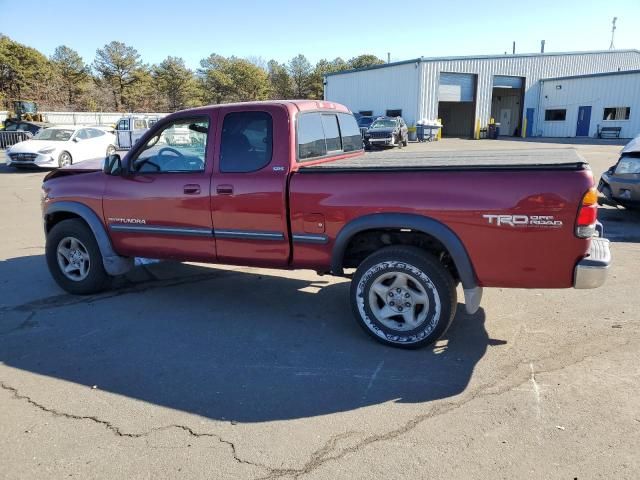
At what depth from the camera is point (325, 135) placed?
5043mm

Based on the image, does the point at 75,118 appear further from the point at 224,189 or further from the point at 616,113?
the point at 616,113

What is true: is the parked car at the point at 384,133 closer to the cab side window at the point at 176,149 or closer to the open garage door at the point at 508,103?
the open garage door at the point at 508,103

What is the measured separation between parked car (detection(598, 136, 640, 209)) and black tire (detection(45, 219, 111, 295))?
8.10 m

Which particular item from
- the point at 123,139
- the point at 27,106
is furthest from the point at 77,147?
the point at 27,106

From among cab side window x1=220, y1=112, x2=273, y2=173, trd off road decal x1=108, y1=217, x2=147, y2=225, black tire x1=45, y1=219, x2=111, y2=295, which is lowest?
black tire x1=45, y1=219, x2=111, y2=295

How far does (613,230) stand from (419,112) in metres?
27.9

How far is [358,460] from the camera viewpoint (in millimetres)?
2689

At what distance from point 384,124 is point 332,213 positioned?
23678 millimetres

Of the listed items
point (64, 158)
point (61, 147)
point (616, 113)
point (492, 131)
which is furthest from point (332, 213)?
point (616, 113)

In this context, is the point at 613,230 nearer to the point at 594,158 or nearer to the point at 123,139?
the point at 594,158

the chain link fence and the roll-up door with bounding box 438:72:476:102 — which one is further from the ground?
the roll-up door with bounding box 438:72:476:102

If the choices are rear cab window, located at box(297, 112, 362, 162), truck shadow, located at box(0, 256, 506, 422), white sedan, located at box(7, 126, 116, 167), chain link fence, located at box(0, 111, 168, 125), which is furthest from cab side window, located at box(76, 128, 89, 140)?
chain link fence, located at box(0, 111, 168, 125)

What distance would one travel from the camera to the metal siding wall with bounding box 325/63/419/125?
3516cm

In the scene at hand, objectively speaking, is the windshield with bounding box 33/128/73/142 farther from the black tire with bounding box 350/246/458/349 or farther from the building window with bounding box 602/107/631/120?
the building window with bounding box 602/107/631/120
